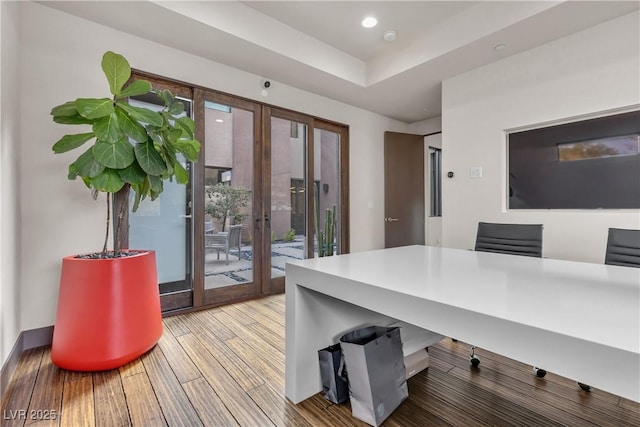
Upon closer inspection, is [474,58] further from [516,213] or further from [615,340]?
[615,340]

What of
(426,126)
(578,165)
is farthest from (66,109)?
(426,126)

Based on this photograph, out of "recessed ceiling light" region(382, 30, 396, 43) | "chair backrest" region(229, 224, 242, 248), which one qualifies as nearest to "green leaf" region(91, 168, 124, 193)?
"chair backrest" region(229, 224, 242, 248)

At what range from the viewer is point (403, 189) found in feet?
16.4

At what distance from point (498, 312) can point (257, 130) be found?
3133mm

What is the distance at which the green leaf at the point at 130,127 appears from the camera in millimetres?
1858

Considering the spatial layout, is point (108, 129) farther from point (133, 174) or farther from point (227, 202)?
point (227, 202)

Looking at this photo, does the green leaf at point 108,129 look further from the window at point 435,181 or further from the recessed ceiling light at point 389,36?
the window at point 435,181

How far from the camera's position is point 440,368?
190 centimetres

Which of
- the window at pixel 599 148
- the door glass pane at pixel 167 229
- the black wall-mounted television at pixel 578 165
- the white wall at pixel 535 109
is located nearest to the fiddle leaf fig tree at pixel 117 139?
the door glass pane at pixel 167 229

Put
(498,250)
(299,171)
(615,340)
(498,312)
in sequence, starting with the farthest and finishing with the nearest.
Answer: (299,171) < (498,250) < (498,312) < (615,340)

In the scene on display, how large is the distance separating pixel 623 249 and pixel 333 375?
1800 millimetres

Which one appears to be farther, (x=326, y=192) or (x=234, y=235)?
(x=326, y=192)

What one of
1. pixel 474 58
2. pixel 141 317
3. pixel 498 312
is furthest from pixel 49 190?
pixel 474 58

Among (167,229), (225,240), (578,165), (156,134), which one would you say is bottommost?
(225,240)
